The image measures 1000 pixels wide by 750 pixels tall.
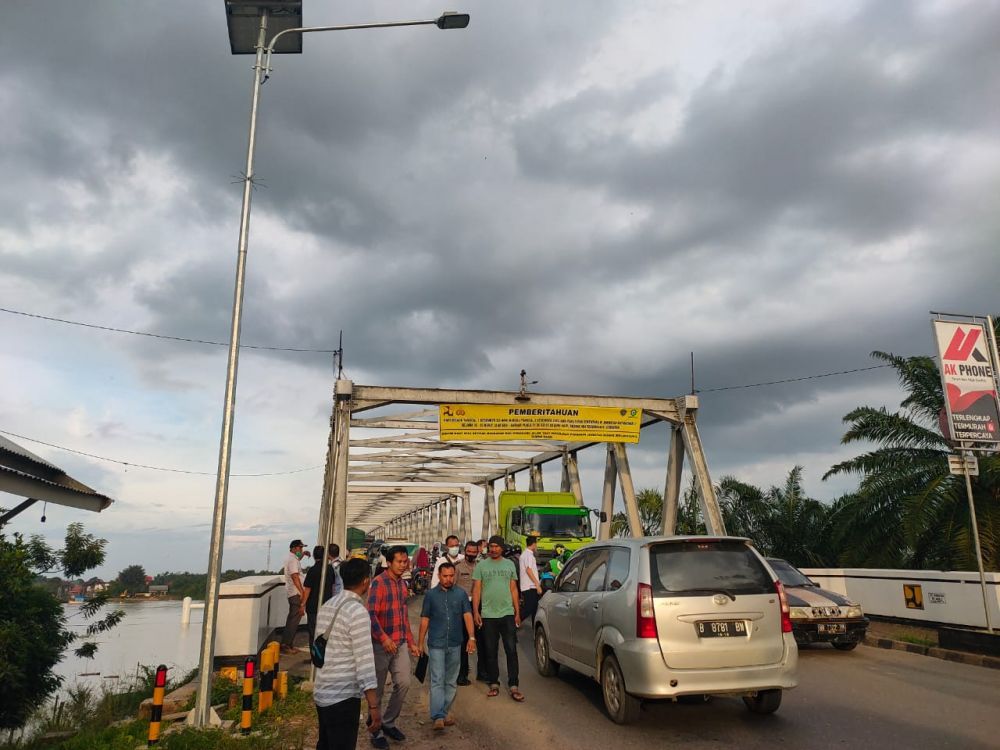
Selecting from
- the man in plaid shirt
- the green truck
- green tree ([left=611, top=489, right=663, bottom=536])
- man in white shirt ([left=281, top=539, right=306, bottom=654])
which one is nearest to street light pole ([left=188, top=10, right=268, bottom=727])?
the man in plaid shirt

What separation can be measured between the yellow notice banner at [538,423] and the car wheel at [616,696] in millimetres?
11839

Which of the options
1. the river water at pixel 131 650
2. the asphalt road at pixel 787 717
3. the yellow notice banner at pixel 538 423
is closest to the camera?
the asphalt road at pixel 787 717

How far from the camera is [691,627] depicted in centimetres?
623

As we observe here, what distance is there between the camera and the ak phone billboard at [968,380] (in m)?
12.7

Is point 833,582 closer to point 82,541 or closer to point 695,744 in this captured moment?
point 695,744

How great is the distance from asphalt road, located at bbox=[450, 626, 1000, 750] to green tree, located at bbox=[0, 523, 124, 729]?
7.34 meters

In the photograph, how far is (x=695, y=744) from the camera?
6.05 metres

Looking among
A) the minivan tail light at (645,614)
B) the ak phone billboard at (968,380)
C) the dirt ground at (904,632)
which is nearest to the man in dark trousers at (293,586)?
the minivan tail light at (645,614)

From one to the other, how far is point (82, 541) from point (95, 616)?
5.78 feet

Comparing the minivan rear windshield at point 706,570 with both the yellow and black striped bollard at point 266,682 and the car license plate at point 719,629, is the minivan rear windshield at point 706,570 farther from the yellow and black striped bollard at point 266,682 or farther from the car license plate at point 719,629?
the yellow and black striped bollard at point 266,682

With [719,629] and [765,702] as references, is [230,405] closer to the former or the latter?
[719,629]

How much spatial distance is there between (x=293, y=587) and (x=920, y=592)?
1224cm

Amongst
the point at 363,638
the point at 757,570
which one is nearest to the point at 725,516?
the point at 757,570

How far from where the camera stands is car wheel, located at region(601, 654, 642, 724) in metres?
6.54
